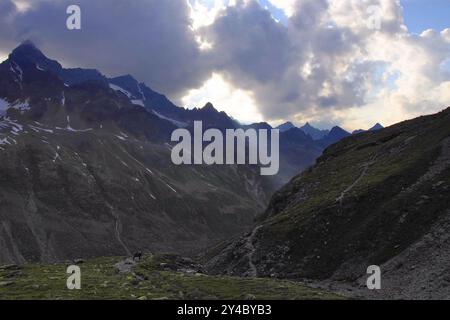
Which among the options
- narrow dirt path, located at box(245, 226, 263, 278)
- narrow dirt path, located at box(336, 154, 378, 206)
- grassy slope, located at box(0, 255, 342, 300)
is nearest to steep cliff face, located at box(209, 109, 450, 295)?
narrow dirt path, located at box(245, 226, 263, 278)

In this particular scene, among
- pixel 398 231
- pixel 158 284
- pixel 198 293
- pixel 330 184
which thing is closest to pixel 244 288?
pixel 198 293

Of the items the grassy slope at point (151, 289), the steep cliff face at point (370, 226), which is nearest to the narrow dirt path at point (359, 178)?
the steep cliff face at point (370, 226)

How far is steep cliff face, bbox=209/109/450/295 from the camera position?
3285 inches

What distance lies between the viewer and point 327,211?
108m

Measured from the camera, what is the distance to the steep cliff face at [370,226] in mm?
83438

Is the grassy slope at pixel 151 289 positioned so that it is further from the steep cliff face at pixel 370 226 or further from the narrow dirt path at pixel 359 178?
the narrow dirt path at pixel 359 178

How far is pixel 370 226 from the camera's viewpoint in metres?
96.2

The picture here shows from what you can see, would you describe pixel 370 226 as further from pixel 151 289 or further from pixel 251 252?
pixel 151 289

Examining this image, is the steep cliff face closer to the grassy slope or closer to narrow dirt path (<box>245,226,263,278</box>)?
narrow dirt path (<box>245,226,263,278</box>)
